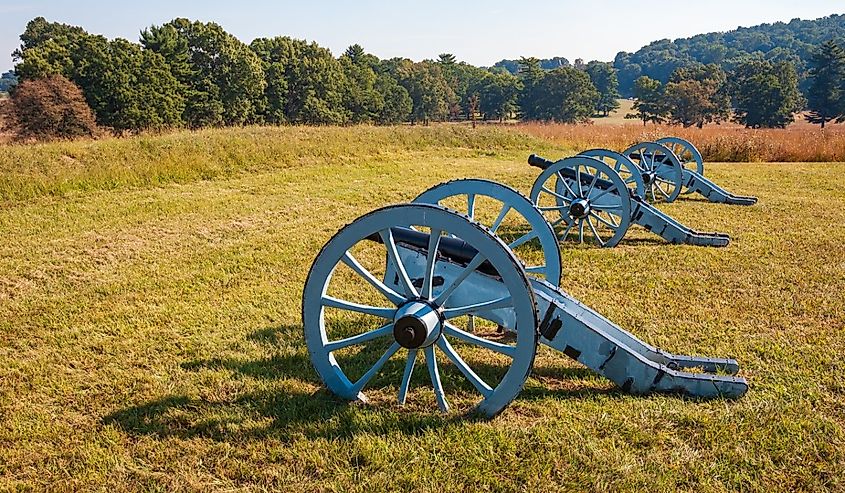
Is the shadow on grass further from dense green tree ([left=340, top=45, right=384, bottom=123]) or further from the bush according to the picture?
dense green tree ([left=340, top=45, right=384, bottom=123])

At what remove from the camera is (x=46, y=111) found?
77.5 feet

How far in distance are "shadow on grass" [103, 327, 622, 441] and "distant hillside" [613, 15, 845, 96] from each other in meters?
104

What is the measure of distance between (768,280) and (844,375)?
211 centimetres

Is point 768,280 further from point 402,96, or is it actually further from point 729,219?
point 402,96

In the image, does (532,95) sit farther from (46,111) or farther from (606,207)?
Answer: (606,207)

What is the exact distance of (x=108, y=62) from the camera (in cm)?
2844

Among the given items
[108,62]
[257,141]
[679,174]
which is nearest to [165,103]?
[108,62]

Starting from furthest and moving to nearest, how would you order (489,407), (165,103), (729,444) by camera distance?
(165,103), (489,407), (729,444)

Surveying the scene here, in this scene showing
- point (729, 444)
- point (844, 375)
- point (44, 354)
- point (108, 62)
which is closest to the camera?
point (729, 444)

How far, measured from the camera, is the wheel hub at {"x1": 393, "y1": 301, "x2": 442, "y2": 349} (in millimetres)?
2621

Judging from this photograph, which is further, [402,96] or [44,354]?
[402,96]

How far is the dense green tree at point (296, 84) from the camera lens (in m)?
40.3

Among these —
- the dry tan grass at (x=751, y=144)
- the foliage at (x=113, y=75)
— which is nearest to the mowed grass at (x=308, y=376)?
the dry tan grass at (x=751, y=144)

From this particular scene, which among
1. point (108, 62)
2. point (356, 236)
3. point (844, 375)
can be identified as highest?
point (108, 62)
